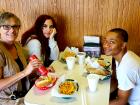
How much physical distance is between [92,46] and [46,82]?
94cm

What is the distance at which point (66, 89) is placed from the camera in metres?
1.46

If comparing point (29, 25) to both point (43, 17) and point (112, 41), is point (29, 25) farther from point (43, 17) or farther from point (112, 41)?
point (112, 41)

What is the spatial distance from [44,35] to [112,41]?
88cm

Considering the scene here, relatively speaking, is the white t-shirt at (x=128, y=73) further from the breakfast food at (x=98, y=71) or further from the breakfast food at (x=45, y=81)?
the breakfast food at (x=45, y=81)

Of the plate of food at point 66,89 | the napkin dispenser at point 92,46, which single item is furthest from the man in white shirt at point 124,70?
the napkin dispenser at point 92,46

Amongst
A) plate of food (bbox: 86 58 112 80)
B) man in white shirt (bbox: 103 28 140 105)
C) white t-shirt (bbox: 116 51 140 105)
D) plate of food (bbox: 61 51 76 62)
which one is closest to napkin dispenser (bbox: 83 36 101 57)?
plate of food (bbox: 61 51 76 62)

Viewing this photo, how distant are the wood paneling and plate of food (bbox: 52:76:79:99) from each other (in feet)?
3.54

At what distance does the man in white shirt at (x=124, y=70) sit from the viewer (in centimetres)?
151

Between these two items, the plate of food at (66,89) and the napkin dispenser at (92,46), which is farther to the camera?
the napkin dispenser at (92,46)

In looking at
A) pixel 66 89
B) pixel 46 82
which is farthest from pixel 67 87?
pixel 46 82

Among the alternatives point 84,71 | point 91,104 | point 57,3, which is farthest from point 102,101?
point 57,3

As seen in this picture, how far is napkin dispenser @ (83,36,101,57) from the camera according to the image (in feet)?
7.65

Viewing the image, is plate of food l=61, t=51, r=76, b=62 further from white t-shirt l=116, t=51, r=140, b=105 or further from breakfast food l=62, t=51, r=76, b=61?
white t-shirt l=116, t=51, r=140, b=105

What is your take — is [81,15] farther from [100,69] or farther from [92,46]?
[100,69]
